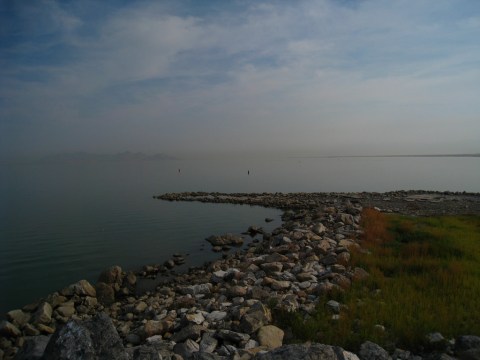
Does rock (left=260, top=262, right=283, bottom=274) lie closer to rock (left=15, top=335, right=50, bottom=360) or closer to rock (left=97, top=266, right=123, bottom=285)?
Result: rock (left=97, top=266, right=123, bottom=285)

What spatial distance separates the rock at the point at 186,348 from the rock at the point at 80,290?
787cm

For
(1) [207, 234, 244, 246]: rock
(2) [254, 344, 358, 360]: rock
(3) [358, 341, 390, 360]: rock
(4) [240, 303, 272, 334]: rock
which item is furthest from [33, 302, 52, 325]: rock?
(1) [207, 234, 244, 246]: rock

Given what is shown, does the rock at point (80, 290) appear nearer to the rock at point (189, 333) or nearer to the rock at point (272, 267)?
the rock at point (272, 267)

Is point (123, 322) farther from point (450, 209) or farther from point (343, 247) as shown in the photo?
point (450, 209)

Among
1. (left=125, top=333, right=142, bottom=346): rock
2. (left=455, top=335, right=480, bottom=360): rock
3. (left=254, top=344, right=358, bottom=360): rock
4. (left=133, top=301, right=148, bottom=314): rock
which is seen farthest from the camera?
(left=133, top=301, right=148, bottom=314): rock

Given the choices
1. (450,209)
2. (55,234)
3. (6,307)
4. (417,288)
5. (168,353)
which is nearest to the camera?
(168,353)

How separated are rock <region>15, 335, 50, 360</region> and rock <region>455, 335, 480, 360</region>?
7.03m

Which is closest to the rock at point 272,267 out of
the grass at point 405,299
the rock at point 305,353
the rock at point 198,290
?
the rock at point 198,290

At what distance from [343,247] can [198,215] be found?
21685mm

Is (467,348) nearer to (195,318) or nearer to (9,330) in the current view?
(195,318)

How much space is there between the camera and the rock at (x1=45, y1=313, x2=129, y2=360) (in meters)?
4.99

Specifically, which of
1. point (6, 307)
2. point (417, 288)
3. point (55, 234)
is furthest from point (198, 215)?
point (417, 288)

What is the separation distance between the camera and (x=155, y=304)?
10961 mm

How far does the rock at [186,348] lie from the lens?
21.5 feet
